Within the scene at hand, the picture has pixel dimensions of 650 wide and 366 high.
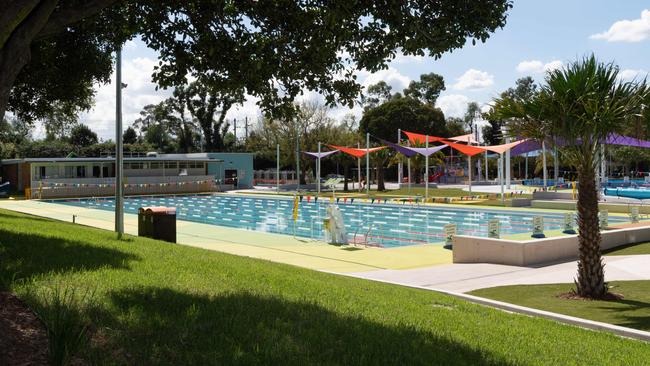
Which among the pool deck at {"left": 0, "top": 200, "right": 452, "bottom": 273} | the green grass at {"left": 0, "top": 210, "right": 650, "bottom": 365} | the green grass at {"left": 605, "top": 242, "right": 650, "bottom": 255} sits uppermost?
the green grass at {"left": 0, "top": 210, "right": 650, "bottom": 365}

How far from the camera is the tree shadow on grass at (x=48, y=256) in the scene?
22.9 feet

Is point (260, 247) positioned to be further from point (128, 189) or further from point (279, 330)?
point (128, 189)

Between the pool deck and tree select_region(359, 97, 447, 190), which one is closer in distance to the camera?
the pool deck

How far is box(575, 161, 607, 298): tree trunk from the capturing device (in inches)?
384

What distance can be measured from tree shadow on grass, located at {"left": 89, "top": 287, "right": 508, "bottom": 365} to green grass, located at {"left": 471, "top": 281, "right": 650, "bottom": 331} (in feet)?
13.2

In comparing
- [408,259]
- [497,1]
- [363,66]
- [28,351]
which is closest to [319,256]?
[408,259]

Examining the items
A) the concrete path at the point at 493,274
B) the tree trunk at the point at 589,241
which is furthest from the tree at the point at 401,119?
the tree trunk at the point at 589,241

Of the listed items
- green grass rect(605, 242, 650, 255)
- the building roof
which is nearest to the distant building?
the building roof

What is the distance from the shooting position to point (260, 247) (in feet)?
58.3

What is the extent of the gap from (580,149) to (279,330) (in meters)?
7.22

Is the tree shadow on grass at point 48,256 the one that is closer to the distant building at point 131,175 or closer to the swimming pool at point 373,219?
the swimming pool at point 373,219

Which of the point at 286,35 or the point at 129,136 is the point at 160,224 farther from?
the point at 129,136

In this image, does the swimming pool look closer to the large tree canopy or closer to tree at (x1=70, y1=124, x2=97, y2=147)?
the large tree canopy

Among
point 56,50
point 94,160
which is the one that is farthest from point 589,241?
point 94,160
